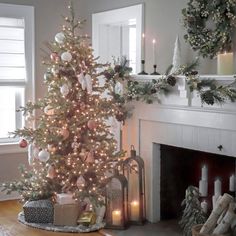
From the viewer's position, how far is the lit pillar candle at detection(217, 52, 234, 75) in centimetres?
407

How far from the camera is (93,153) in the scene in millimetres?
4914

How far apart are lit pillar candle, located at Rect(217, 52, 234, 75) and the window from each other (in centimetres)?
260

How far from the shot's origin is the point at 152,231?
4.62 metres

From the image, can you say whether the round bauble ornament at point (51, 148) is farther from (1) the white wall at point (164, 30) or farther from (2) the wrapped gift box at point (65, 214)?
(1) the white wall at point (164, 30)

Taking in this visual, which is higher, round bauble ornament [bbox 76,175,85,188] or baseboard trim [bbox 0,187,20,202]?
round bauble ornament [bbox 76,175,85,188]

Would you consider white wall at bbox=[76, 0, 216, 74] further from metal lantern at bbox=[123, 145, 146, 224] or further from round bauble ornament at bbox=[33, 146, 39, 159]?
round bauble ornament at bbox=[33, 146, 39, 159]

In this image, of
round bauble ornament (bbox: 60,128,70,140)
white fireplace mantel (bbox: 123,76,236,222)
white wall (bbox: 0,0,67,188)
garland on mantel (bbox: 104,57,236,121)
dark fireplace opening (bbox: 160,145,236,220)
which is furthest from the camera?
white wall (bbox: 0,0,67,188)

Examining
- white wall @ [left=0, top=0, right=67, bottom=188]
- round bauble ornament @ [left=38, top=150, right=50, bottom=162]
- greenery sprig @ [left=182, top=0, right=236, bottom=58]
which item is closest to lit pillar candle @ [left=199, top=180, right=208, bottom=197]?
greenery sprig @ [left=182, top=0, right=236, bottom=58]

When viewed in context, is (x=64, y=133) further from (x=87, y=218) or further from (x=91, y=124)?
(x=87, y=218)

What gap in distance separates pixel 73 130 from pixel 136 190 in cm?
86

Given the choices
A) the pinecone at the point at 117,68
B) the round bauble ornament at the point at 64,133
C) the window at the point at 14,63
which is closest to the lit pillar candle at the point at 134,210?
the round bauble ornament at the point at 64,133

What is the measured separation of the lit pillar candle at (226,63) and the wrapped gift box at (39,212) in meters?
2.12

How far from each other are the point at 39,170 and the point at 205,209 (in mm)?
1733

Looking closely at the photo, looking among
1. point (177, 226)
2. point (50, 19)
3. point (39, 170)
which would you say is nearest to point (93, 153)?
point (39, 170)
